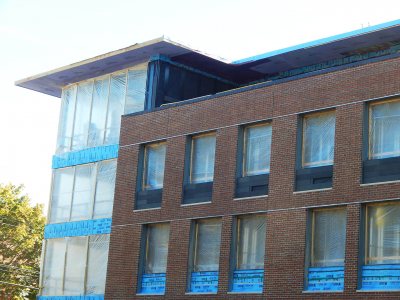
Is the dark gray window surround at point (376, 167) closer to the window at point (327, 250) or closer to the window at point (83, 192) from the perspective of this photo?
the window at point (327, 250)

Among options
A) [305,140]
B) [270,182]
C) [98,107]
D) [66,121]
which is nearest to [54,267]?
[66,121]

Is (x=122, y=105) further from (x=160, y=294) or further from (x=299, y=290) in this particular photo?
(x=299, y=290)

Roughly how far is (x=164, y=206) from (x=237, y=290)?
5.09 m

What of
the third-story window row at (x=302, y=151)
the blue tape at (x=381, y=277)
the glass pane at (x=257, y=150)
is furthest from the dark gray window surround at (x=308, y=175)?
the blue tape at (x=381, y=277)

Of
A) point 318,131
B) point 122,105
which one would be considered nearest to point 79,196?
point 122,105

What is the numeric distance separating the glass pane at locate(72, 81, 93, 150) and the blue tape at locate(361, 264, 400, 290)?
1751 centimetres

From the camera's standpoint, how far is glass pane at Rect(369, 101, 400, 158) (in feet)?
94.0

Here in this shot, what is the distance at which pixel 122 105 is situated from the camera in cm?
4000

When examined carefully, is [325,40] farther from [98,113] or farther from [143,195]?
[98,113]

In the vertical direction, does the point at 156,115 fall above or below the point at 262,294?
above

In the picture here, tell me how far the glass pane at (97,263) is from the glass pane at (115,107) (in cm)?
434

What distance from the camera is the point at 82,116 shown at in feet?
138

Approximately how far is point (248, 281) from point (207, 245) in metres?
2.63

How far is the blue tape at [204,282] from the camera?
3281cm
